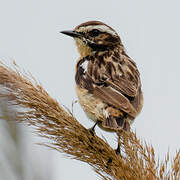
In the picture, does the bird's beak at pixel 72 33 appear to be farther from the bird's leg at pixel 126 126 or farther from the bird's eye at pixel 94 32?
the bird's leg at pixel 126 126

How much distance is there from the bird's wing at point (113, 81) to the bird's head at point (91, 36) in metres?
0.49

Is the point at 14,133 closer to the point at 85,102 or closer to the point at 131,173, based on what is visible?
the point at 131,173

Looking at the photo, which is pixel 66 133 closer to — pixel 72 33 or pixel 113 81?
pixel 113 81

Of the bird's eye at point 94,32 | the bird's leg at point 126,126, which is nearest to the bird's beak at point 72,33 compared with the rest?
the bird's eye at point 94,32

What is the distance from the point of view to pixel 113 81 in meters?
4.44

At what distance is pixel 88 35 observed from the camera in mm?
5633

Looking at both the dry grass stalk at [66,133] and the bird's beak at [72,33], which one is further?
the bird's beak at [72,33]

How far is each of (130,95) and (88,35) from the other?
1923 mm

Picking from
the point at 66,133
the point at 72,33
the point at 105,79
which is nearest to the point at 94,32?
the point at 72,33

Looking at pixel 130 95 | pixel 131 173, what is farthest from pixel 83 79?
pixel 131 173

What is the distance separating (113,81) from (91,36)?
61.8 inches

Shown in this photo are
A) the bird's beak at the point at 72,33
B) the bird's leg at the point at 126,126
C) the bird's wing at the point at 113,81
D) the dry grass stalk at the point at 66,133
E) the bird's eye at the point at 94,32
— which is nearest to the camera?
the dry grass stalk at the point at 66,133

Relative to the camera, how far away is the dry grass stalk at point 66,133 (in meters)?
2.30

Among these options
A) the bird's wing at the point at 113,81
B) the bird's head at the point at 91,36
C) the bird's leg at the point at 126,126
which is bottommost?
the bird's leg at the point at 126,126
